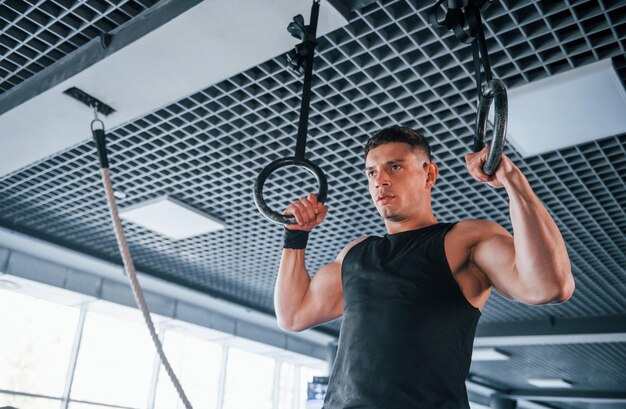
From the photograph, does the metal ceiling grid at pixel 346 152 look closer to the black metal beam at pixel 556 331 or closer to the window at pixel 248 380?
the black metal beam at pixel 556 331

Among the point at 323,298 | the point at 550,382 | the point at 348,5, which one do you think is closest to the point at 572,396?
the point at 550,382

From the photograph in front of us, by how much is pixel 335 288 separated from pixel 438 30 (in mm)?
1141

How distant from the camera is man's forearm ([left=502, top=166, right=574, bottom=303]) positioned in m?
0.99

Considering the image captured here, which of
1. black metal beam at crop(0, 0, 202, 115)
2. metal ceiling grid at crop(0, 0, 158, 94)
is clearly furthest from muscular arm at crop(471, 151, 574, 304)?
metal ceiling grid at crop(0, 0, 158, 94)

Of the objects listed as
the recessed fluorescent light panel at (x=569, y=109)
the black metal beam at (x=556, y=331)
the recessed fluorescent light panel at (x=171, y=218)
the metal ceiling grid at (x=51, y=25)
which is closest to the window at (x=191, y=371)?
the recessed fluorescent light panel at (x=171, y=218)

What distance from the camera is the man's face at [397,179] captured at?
4.25ft

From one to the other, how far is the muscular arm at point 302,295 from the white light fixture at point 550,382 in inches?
297

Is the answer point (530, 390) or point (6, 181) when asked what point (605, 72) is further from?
point (530, 390)

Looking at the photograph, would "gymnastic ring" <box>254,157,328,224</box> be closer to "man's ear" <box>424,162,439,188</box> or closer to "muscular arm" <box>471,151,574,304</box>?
"man's ear" <box>424,162,439,188</box>

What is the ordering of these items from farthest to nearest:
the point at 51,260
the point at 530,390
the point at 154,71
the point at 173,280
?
the point at 530,390 → the point at 173,280 → the point at 51,260 → the point at 154,71

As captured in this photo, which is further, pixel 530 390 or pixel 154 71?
pixel 530 390

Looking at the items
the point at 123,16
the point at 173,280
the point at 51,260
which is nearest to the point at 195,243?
the point at 173,280

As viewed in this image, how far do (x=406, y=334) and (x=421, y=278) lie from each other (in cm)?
12

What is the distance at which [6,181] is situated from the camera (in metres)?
3.49
